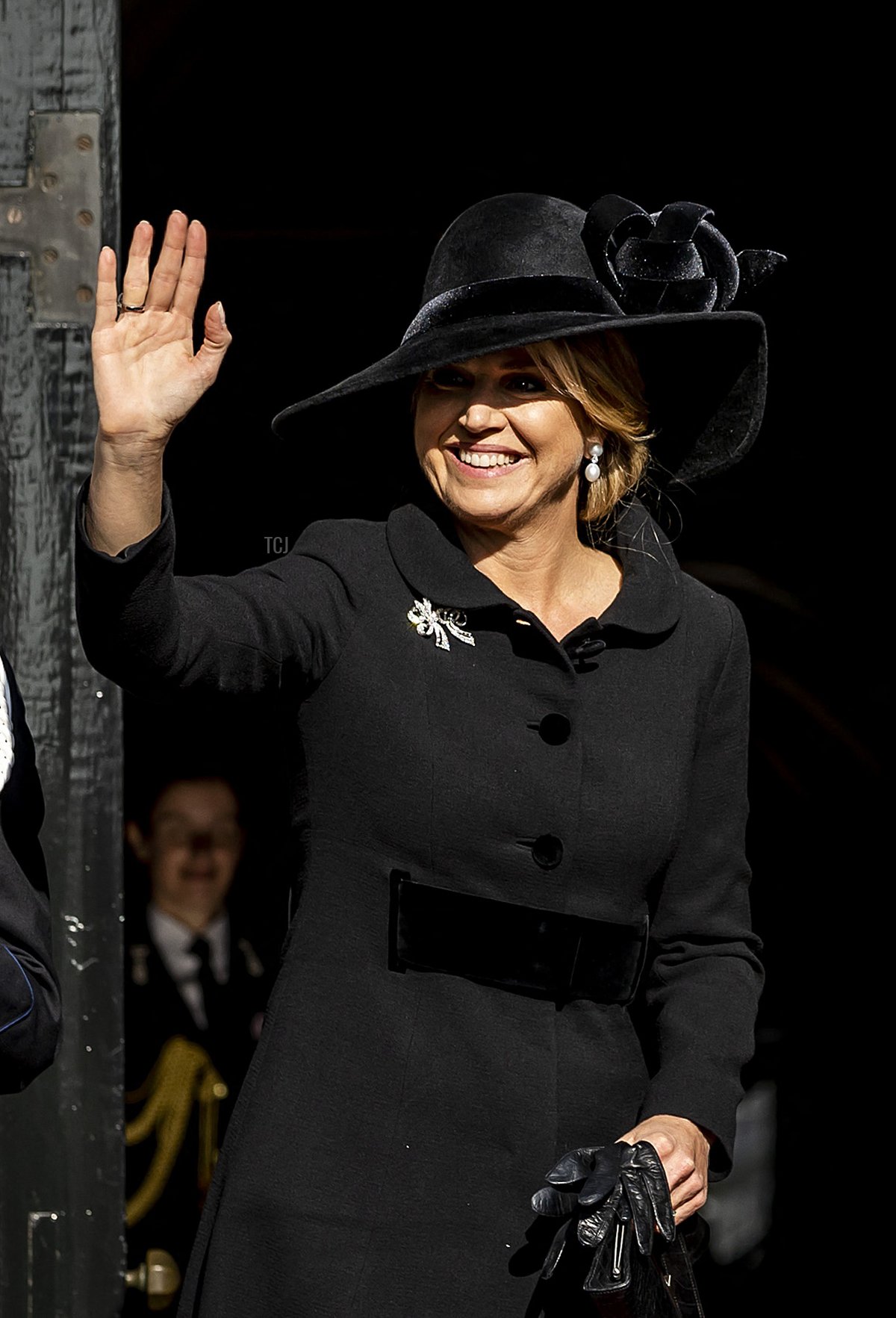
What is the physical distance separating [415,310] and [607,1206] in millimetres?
1803

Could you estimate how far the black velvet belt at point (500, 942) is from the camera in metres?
1.76

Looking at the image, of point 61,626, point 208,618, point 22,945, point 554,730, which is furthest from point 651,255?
point 22,945

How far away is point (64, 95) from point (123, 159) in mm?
1064

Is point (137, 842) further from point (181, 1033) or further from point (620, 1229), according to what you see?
point (620, 1229)

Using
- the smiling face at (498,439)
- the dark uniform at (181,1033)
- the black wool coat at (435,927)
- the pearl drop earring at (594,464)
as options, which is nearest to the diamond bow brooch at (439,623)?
the black wool coat at (435,927)

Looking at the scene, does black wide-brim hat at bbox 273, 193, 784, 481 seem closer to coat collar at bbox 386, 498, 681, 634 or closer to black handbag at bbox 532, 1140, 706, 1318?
coat collar at bbox 386, 498, 681, 634

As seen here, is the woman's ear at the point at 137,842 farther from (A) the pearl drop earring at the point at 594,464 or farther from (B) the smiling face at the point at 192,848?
(A) the pearl drop earring at the point at 594,464

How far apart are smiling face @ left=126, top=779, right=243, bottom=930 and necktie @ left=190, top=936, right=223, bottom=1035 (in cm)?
8

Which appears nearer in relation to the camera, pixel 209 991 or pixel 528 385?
pixel 528 385

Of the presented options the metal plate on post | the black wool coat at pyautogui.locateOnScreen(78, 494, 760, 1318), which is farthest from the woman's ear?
the black wool coat at pyautogui.locateOnScreen(78, 494, 760, 1318)

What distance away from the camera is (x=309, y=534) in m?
1.88

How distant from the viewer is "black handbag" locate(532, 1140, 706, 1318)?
1631 mm

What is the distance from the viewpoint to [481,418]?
1.83 meters

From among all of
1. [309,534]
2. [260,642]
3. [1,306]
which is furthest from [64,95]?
→ [260,642]
